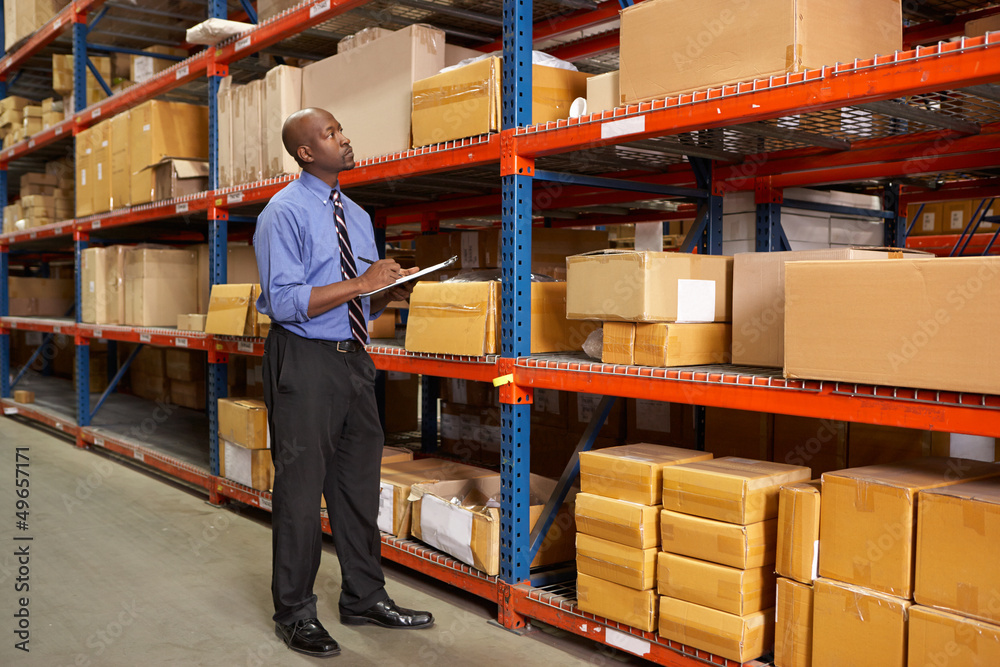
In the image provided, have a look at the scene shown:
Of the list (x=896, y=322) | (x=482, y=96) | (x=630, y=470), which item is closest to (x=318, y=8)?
(x=482, y=96)

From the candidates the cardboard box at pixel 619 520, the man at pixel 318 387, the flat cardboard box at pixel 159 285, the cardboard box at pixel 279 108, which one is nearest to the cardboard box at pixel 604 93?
the man at pixel 318 387

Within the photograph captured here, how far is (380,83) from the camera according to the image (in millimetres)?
3721

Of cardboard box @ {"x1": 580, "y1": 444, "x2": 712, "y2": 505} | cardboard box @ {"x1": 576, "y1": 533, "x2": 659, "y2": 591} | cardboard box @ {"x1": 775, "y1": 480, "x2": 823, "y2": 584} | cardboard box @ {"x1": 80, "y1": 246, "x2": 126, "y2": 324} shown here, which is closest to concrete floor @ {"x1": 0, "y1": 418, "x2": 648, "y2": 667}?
cardboard box @ {"x1": 576, "y1": 533, "x2": 659, "y2": 591}

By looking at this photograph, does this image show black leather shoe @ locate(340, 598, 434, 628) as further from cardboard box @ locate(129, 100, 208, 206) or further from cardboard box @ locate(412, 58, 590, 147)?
cardboard box @ locate(129, 100, 208, 206)

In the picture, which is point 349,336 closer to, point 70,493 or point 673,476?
point 673,476

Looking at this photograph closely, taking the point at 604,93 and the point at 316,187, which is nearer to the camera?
the point at 604,93

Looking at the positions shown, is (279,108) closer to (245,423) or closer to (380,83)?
(380,83)

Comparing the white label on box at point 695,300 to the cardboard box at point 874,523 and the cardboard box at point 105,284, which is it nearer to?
the cardboard box at point 874,523

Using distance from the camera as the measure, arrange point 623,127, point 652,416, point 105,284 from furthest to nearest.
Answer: point 105,284 < point 652,416 < point 623,127

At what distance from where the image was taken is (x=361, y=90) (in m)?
3.85

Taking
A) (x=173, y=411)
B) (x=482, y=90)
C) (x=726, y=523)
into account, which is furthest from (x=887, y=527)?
(x=173, y=411)

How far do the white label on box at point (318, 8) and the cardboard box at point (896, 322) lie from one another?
2.72m

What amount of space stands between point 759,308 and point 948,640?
43.0 inches

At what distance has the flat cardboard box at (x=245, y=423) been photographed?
15.0 feet
